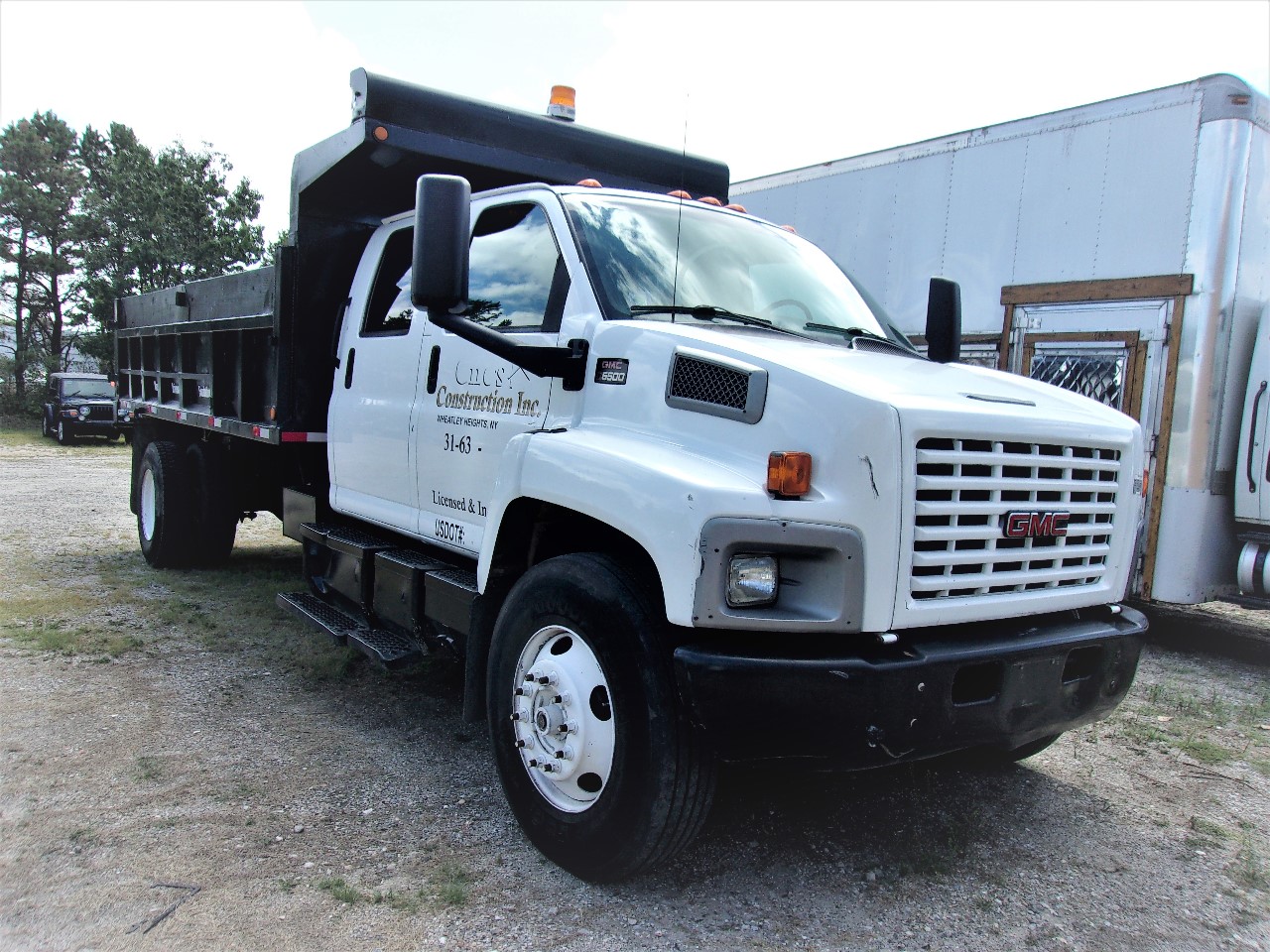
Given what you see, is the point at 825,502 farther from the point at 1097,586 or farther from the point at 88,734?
the point at 88,734

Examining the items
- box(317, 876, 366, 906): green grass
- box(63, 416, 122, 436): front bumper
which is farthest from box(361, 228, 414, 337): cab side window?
box(63, 416, 122, 436): front bumper

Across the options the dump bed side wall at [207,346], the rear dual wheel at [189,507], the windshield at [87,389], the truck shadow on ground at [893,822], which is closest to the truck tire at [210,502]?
the rear dual wheel at [189,507]

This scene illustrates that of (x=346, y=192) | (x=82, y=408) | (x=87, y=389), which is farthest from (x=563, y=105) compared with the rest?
(x=87, y=389)

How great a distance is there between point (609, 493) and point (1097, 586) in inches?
67.9

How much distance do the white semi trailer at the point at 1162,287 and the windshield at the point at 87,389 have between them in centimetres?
2348

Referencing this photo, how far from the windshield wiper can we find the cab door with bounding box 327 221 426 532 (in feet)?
4.62

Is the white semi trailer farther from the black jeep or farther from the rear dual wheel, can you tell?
the black jeep

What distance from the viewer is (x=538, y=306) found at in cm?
389

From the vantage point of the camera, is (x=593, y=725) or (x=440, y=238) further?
(x=440, y=238)

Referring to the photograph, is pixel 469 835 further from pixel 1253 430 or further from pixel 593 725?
pixel 1253 430

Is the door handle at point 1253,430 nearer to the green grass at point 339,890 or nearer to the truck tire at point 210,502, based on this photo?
the green grass at point 339,890

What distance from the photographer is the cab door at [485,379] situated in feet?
12.6

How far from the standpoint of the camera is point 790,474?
107 inches

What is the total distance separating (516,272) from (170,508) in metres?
4.70
